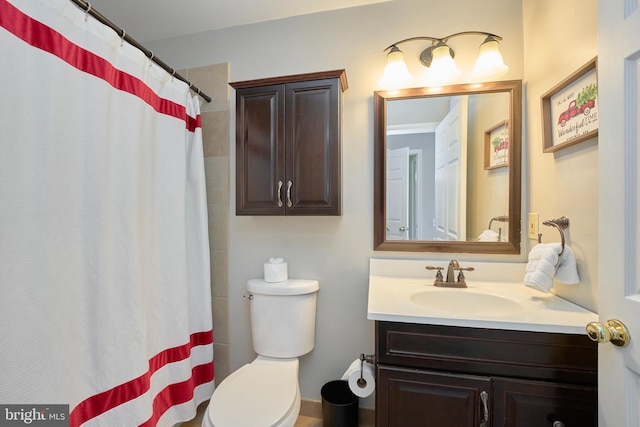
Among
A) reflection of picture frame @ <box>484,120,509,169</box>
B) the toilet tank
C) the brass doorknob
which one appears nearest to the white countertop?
the brass doorknob

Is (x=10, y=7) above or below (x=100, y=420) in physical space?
above

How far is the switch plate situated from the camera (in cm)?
132

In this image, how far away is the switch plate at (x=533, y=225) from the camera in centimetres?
132

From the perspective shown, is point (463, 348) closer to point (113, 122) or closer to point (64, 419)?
point (64, 419)

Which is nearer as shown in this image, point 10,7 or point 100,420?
point 10,7

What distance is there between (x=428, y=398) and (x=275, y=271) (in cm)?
90

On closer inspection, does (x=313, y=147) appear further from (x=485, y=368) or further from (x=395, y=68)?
(x=485, y=368)

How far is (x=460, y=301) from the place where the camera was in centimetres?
128

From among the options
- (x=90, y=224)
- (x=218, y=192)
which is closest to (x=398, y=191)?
(x=218, y=192)

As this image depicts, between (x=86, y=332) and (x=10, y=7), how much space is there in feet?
3.39

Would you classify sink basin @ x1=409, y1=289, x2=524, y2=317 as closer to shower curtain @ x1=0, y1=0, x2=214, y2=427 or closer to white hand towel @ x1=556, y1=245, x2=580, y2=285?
white hand towel @ x1=556, y1=245, x2=580, y2=285

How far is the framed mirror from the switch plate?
5cm

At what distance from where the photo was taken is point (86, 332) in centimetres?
99

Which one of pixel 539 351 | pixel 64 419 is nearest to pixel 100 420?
pixel 64 419
